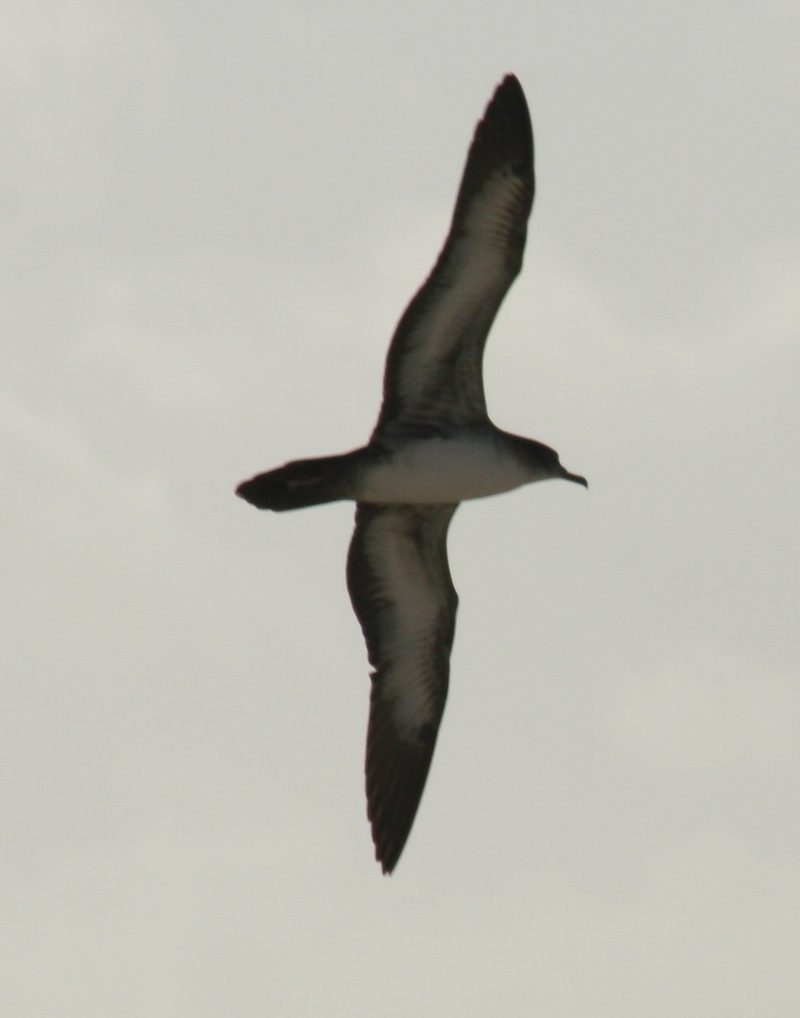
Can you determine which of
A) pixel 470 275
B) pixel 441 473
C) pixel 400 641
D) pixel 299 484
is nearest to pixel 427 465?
pixel 441 473

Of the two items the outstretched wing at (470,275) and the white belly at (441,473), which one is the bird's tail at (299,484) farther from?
the outstretched wing at (470,275)

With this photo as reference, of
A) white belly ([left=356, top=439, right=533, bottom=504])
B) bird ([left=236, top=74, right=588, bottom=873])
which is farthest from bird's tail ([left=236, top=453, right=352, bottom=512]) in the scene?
white belly ([left=356, top=439, right=533, bottom=504])

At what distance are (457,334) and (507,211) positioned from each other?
0.91m

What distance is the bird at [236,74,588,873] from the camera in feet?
47.8

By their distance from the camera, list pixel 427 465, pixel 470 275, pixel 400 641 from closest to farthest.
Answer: pixel 470 275 < pixel 427 465 < pixel 400 641

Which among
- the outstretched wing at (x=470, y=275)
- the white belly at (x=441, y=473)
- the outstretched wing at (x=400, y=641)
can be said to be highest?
the outstretched wing at (x=470, y=275)

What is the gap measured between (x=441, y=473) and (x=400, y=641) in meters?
1.96

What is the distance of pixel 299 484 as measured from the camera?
14.7m

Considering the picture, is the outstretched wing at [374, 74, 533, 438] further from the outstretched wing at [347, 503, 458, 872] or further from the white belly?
the outstretched wing at [347, 503, 458, 872]

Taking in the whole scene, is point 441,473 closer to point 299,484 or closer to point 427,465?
point 427,465

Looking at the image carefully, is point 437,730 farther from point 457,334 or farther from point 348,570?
point 457,334

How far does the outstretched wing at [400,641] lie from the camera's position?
53.0 feet

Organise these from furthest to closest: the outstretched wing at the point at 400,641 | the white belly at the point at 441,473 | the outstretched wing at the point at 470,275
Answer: the outstretched wing at the point at 400,641 < the white belly at the point at 441,473 < the outstretched wing at the point at 470,275

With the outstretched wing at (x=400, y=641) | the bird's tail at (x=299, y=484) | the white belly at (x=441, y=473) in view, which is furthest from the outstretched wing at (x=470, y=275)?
the outstretched wing at (x=400, y=641)
